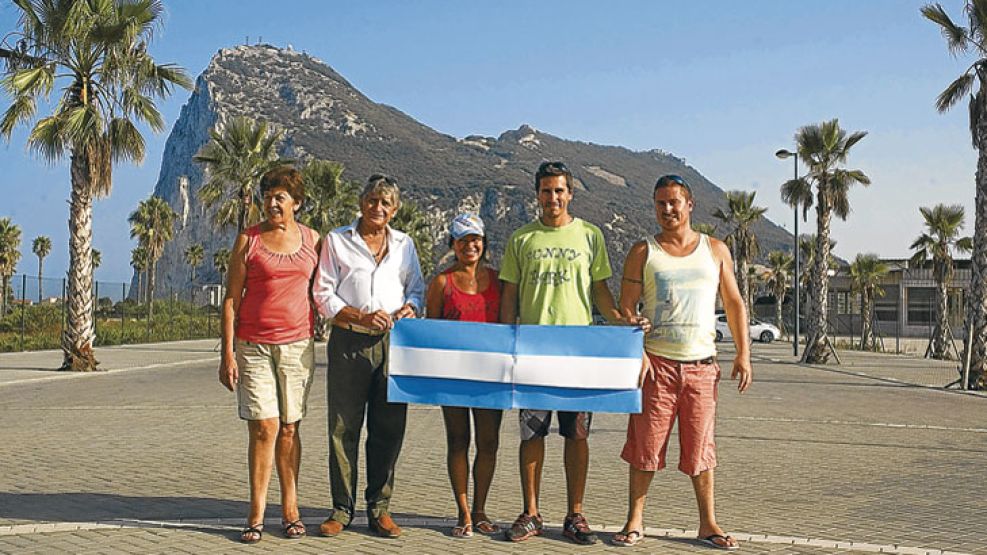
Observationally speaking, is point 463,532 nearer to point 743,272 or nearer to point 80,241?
point 80,241

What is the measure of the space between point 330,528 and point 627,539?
5.89 feet

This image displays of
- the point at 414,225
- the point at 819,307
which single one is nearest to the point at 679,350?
the point at 819,307

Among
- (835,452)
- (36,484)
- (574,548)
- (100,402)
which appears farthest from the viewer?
(100,402)

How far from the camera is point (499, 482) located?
8867 millimetres

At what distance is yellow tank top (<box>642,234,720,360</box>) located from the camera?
6.36 meters

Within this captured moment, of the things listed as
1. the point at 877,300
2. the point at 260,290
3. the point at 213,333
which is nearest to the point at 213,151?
the point at 213,333

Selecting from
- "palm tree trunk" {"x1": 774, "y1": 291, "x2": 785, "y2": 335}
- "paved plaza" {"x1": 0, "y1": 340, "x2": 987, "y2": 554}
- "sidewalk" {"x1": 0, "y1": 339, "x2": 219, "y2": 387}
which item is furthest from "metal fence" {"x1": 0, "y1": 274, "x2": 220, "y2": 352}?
"palm tree trunk" {"x1": 774, "y1": 291, "x2": 785, "y2": 335}

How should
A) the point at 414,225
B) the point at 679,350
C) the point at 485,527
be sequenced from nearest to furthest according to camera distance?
the point at 679,350 < the point at 485,527 < the point at 414,225

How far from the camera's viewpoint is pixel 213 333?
51812 millimetres

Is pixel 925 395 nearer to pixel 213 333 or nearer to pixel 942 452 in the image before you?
pixel 942 452

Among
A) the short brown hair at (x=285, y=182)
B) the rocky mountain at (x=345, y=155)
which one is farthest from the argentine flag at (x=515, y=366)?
the rocky mountain at (x=345, y=155)

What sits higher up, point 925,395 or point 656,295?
point 656,295

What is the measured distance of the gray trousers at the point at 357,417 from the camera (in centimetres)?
654

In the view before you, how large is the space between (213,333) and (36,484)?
44453 mm
